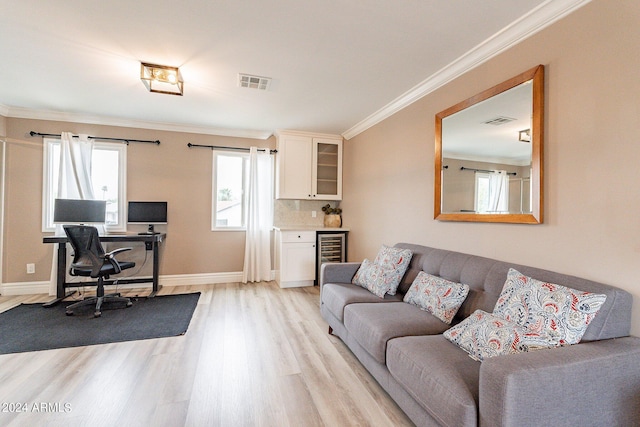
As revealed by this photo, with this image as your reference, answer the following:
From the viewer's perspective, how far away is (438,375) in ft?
4.36

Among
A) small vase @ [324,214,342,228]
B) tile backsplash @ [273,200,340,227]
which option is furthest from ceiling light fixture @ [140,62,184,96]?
small vase @ [324,214,342,228]

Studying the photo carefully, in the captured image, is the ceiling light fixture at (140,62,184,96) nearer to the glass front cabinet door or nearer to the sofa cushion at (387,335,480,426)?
the glass front cabinet door

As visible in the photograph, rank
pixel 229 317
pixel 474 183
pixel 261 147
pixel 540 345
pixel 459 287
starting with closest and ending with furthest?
pixel 540 345, pixel 459 287, pixel 474 183, pixel 229 317, pixel 261 147

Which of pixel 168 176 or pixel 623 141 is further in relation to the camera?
pixel 168 176

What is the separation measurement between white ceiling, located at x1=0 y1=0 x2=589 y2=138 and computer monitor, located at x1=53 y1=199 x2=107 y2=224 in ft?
4.03

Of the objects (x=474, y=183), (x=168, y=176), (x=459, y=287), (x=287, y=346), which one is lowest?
(x=287, y=346)

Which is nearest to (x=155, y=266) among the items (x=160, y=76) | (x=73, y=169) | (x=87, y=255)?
(x=87, y=255)

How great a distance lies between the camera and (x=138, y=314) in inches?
126

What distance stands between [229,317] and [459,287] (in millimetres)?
2358

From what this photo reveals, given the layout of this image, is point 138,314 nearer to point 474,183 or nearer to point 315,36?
point 315,36

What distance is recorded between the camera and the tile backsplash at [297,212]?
4.85 metres

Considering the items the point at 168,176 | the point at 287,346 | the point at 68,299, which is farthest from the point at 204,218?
the point at 287,346

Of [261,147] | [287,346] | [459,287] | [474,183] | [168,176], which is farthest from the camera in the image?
[261,147]

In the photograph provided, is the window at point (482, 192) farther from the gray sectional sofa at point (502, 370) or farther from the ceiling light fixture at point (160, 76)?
the ceiling light fixture at point (160, 76)
